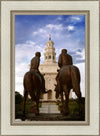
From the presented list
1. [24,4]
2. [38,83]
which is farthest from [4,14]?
[38,83]

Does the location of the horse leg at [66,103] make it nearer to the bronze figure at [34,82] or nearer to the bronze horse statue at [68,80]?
the bronze horse statue at [68,80]

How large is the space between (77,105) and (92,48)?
1.74 m

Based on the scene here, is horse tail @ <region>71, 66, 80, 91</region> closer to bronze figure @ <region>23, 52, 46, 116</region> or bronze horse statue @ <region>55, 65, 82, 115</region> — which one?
bronze horse statue @ <region>55, 65, 82, 115</region>

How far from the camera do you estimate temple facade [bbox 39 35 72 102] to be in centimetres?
638

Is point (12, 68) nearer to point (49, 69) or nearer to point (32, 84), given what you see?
point (32, 84)

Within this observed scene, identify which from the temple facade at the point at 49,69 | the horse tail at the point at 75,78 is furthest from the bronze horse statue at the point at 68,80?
the temple facade at the point at 49,69

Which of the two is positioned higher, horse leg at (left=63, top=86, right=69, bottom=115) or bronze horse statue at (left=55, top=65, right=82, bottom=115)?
bronze horse statue at (left=55, top=65, right=82, bottom=115)

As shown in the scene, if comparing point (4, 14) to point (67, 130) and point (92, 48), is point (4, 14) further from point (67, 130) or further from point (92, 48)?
point (67, 130)

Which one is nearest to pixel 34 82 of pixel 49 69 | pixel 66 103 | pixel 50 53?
pixel 66 103

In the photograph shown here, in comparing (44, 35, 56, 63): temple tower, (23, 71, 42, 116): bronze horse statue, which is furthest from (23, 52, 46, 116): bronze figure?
(44, 35, 56, 63): temple tower

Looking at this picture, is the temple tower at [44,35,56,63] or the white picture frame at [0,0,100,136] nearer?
the white picture frame at [0,0,100,136]

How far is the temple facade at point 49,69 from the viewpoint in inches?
251

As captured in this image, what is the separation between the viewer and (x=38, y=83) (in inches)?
194

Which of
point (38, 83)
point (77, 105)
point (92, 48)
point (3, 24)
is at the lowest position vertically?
point (77, 105)
